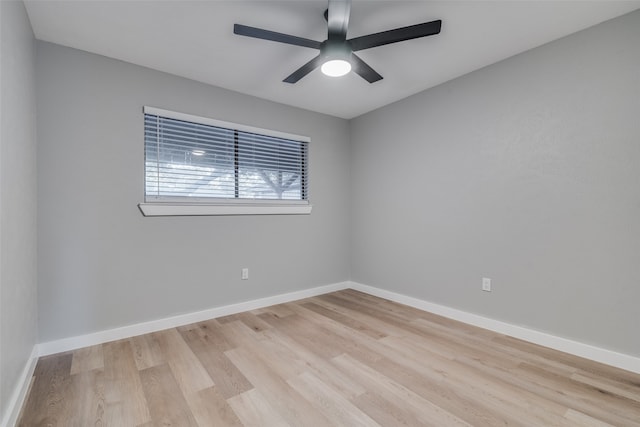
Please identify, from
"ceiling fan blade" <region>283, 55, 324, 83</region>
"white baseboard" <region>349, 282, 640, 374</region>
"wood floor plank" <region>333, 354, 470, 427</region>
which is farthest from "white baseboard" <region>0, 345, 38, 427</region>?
"white baseboard" <region>349, 282, 640, 374</region>

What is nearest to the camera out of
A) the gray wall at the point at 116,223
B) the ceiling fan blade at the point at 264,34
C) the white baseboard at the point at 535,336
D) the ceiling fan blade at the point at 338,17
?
the ceiling fan blade at the point at 338,17

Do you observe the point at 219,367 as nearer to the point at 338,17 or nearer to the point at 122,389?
the point at 122,389

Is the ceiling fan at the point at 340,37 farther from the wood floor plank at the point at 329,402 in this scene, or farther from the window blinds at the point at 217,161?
the wood floor plank at the point at 329,402

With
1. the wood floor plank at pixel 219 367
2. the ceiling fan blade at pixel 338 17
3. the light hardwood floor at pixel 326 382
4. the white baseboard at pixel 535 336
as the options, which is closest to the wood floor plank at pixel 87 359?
the light hardwood floor at pixel 326 382

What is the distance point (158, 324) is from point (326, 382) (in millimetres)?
1708

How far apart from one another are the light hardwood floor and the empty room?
18mm

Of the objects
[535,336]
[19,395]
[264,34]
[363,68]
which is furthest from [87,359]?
[535,336]

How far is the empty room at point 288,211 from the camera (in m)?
1.68

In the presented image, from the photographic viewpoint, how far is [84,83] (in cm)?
234

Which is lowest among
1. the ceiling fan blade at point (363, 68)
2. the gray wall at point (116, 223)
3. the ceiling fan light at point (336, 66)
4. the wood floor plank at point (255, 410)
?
the wood floor plank at point (255, 410)

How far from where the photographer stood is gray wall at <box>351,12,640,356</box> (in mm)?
2000

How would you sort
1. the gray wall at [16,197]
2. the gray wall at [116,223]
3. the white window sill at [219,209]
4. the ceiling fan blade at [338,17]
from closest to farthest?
1. the gray wall at [16,197]
2. the ceiling fan blade at [338,17]
3. the gray wall at [116,223]
4. the white window sill at [219,209]

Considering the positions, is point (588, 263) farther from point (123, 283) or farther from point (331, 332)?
point (123, 283)

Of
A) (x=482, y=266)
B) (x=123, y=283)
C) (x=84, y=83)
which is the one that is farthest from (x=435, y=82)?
(x=123, y=283)
